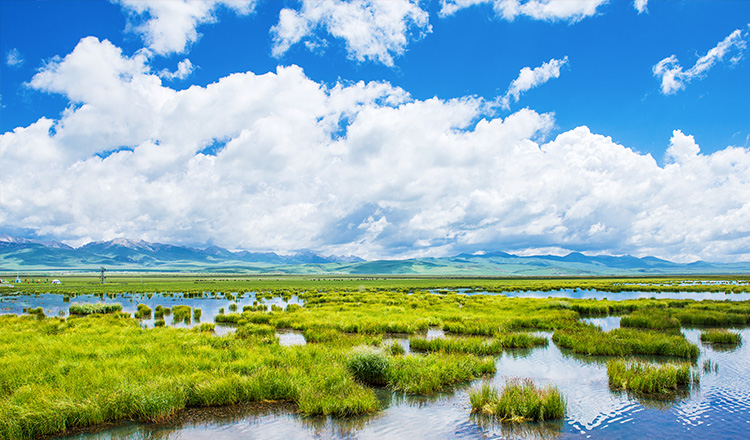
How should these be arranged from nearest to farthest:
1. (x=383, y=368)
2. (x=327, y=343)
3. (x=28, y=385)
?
1. (x=28, y=385)
2. (x=383, y=368)
3. (x=327, y=343)

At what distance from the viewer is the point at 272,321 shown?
31.8 metres

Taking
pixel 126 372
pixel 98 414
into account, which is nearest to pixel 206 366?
pixel 126 372

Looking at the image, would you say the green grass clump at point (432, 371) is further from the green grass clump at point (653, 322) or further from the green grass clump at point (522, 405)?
the green grass clump at point (653, 322)

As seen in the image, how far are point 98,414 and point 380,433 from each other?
8.27m

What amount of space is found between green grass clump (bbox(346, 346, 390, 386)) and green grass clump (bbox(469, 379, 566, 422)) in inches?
157

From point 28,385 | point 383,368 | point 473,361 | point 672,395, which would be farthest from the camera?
point 473,361

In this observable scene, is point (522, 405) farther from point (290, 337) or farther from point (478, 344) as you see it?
point (290, 337)

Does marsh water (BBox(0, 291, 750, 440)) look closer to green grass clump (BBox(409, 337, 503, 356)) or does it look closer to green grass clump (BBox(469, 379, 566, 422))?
green grass clump (BBox(469, 379, 566, 422))

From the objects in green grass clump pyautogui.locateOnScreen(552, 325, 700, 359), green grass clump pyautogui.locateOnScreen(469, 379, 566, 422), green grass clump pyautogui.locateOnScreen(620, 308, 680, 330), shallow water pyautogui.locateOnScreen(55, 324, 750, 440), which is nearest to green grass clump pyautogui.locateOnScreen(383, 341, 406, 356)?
shallow water pyautogui.locateOnScreen(55, 324, 750, 440)

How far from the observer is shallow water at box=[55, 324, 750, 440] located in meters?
11.2

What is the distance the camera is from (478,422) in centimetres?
1200

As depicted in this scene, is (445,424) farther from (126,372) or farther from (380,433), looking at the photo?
(126,372)

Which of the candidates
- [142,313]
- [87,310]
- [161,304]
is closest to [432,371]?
[142,313]

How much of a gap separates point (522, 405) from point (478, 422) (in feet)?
5.02
